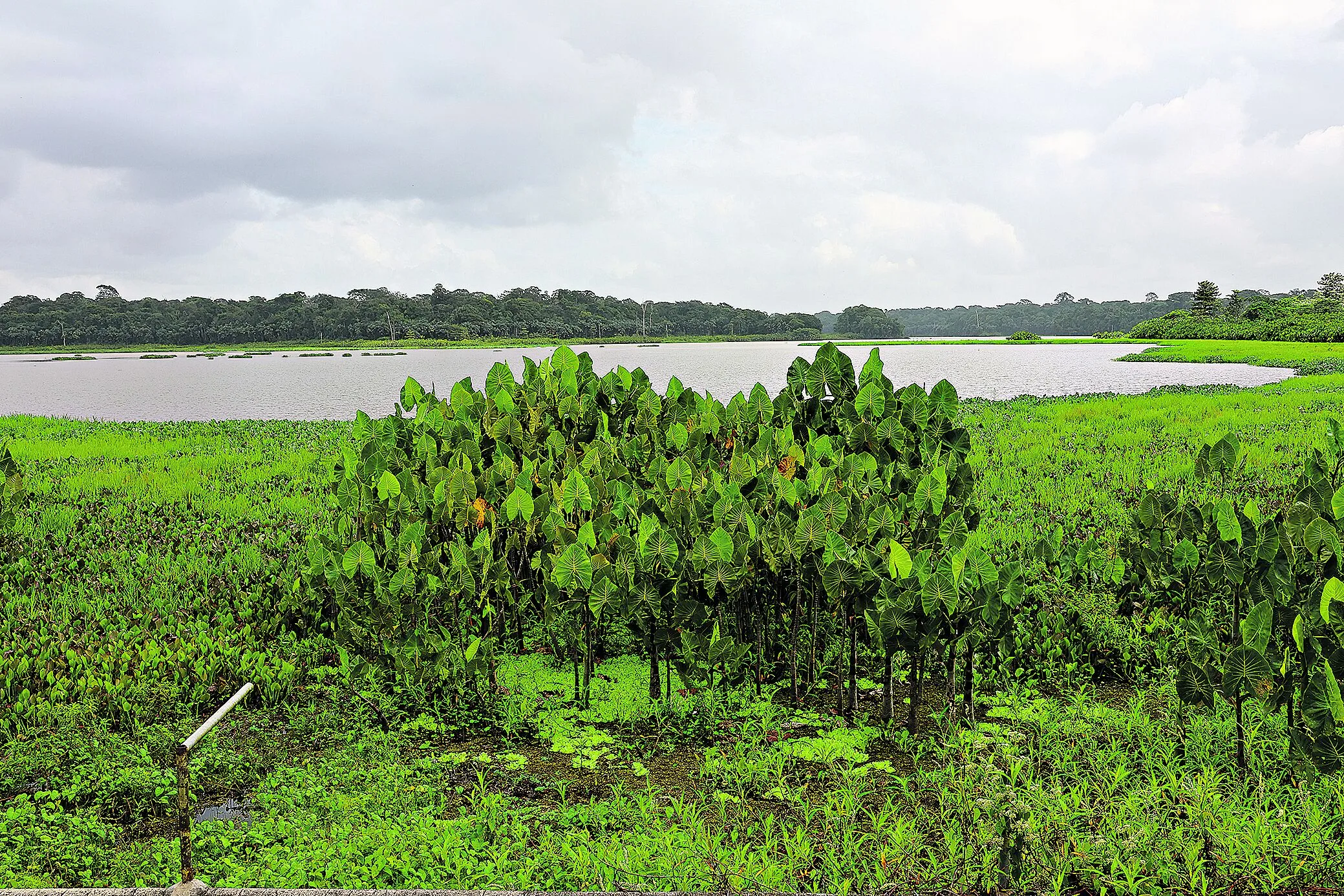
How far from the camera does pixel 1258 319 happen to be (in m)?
58.9

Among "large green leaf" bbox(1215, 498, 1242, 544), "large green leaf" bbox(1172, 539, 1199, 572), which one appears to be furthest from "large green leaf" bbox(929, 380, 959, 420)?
"large green leaf" bbox(1215, 498, 1242, 544)

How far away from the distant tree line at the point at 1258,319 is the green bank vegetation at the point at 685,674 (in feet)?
160

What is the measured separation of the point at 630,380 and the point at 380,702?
9.83 feet

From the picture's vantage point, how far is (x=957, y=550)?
3242 millimetres

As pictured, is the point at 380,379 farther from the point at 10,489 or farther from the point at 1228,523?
the point at 1228,523

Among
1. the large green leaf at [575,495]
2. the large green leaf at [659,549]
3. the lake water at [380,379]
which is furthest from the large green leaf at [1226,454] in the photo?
the lake water at [380,379]

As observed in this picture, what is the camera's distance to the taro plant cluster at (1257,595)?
2744 millimetres

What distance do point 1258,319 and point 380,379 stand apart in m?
60.6

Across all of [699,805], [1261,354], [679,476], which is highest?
[1261,354]

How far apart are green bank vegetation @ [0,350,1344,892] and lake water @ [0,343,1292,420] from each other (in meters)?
6.40

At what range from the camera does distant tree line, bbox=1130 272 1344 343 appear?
Result: 45281mm

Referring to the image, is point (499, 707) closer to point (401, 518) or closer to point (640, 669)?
point (640, 669)

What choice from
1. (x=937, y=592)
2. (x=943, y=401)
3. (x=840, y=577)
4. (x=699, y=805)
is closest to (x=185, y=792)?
(x=699, y=805)

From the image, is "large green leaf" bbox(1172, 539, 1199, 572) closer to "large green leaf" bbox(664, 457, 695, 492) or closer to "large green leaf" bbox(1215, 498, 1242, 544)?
"large green leaf" bbox(1215, 498, 1242, 544)
